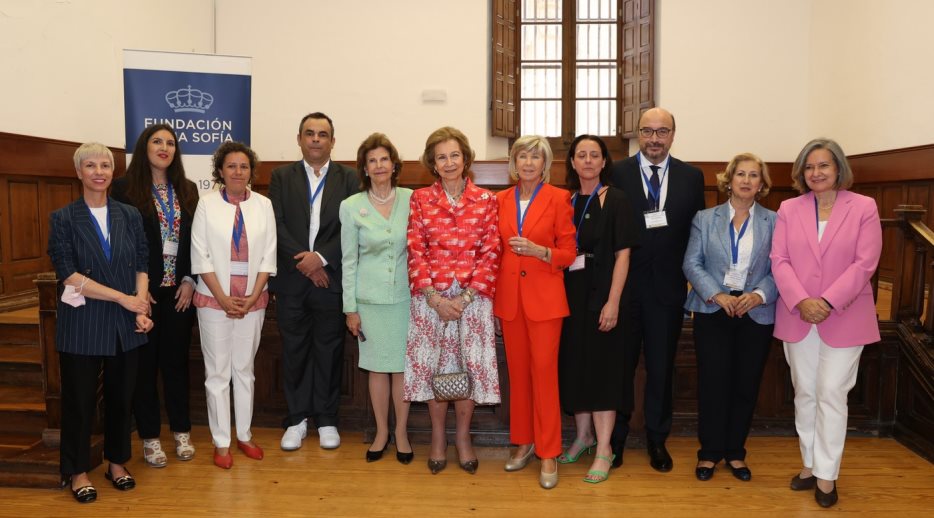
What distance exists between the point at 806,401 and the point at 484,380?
4.83 feet

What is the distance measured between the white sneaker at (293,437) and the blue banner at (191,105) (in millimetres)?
2006

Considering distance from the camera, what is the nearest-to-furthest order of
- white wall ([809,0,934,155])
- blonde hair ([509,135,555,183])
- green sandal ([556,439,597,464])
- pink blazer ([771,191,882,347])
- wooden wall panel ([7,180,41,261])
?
pink blazer ([771,191,882,347])
blonde hair ([509,135,555,183])
green sandal ([556,439,597,464])
wooden wall panel ([7,180,41,261])
white wall ([809,0,934,155])

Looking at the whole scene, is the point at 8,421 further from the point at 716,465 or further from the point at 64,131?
the point at 716,465

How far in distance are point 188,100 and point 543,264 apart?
3.03m

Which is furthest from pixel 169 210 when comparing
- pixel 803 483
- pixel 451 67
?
pixel 451 67

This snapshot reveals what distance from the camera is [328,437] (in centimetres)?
368

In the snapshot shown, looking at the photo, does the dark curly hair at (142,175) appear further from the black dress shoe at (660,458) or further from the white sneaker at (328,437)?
the black dress shoe at (660,458)

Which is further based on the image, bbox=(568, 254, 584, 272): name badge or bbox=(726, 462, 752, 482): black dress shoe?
bbox=(726, 462, 752, 482): black dress shoe

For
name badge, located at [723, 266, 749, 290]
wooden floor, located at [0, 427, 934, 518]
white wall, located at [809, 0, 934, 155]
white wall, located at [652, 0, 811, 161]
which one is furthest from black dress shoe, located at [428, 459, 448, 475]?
white wall, located at [652, 0, 811, 161]

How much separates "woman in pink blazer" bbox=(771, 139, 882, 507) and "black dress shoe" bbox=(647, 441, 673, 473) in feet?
2.17

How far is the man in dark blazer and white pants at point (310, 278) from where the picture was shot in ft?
11.8

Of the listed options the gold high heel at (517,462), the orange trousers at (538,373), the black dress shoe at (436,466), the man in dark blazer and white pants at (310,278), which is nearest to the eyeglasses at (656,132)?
the orange trousers at (538,373)

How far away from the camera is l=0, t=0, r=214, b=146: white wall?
485 cm

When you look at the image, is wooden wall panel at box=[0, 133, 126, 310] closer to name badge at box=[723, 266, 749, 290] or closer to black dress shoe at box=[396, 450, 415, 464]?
black dress shoe at box=[396, 450, 415, 464]
